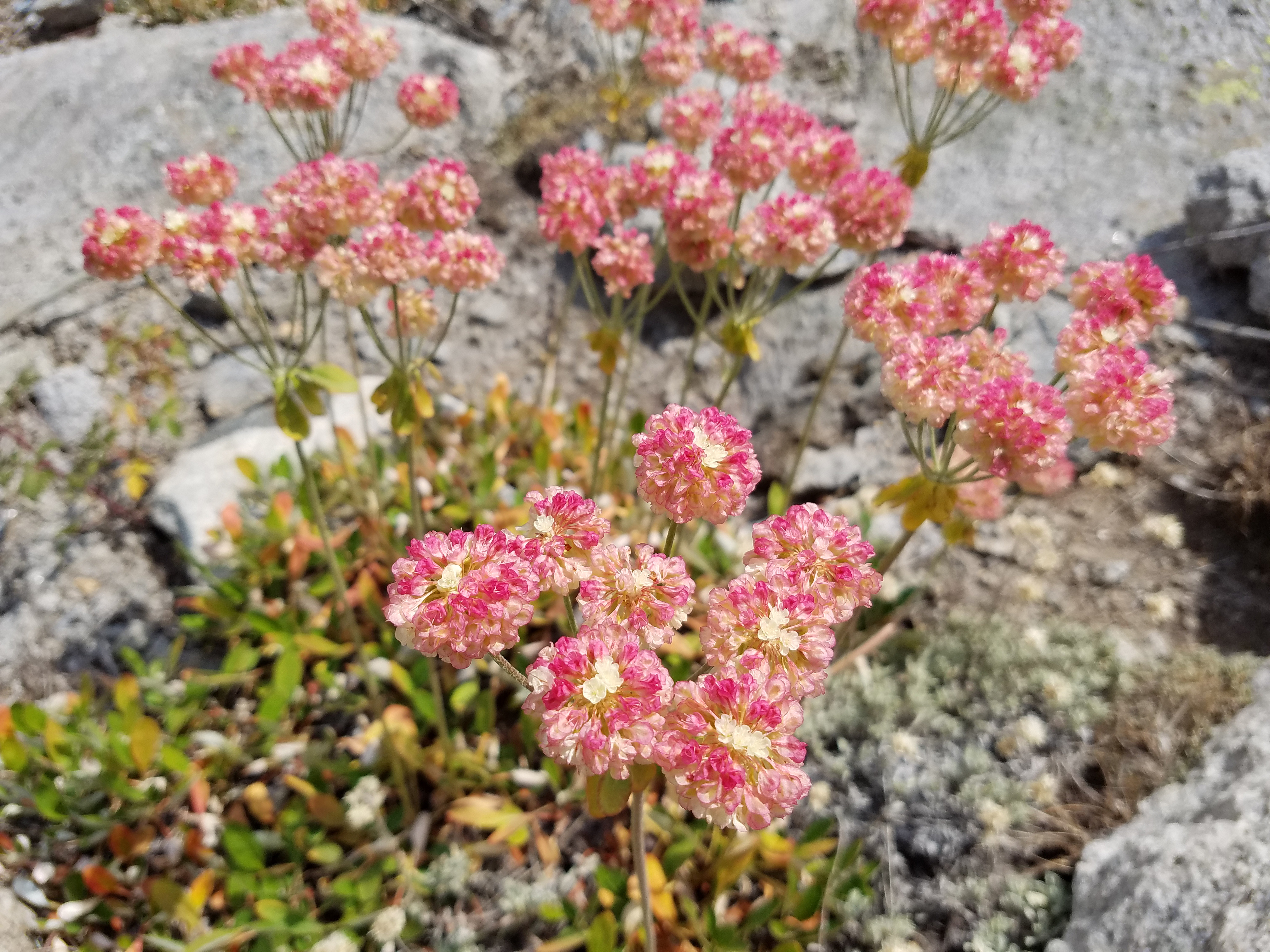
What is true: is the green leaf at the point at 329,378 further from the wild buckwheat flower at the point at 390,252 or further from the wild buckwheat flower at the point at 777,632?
the wild buckwheat flower at the point at 777,632

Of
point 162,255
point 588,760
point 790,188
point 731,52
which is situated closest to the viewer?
point 588,760

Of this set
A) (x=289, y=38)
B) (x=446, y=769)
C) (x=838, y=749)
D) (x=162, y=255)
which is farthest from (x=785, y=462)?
(x=289, y=38)

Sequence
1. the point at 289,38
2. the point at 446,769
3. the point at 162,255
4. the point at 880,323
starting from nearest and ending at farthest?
the point at 880,323 → the point at 162,255 → the point at 446,769 → the point at 289,38

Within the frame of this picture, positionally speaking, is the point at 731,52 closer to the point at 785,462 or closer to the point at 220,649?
the point at 785,462

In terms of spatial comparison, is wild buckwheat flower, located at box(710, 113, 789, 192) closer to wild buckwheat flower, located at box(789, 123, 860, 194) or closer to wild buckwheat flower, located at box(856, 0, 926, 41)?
wild buckwheat flower, located at box(789, 123, 860, 194)

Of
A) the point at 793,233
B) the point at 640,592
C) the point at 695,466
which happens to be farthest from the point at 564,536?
the point at 793,233

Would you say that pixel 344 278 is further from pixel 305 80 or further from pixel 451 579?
pixel 451 579

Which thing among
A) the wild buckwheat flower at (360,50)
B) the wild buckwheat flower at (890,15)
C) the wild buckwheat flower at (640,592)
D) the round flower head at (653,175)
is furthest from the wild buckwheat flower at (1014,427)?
the wild buckwheat flower at (360,50)
